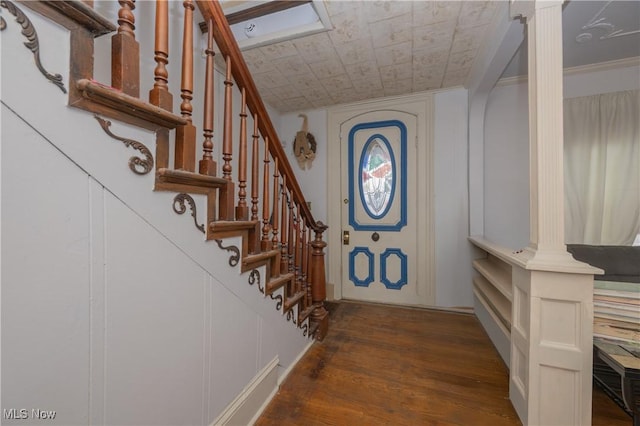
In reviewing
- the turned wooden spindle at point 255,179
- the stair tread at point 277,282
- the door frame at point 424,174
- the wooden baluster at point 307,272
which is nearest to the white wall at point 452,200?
the door frame at point 424,174

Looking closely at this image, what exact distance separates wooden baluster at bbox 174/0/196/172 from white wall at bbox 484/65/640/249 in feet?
9.56

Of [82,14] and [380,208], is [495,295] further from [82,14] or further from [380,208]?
[82,14]

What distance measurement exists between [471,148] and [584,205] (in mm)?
1094

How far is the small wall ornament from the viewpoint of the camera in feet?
10.9

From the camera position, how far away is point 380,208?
10.1ft

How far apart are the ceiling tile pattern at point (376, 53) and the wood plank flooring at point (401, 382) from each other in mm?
2447

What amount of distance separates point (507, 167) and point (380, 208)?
4.57ft

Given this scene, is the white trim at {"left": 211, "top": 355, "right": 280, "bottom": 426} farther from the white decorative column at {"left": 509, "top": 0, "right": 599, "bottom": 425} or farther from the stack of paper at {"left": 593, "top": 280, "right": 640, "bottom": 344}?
the stack of paper at {"left": 593, "top": 280, "right": 640, "bottom": 344}

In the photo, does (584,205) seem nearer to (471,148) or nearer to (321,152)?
(471,148)

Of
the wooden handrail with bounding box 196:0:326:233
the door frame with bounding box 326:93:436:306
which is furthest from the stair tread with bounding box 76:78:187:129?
the door frame with bounding box 326:93:436:306

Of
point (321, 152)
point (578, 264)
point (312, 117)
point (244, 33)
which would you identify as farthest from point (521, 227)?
point (244, 33)

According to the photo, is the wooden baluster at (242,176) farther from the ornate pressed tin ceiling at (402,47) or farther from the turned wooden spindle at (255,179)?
the ornate pressed tin ceiling at (402,47)

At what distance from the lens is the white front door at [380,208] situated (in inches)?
116

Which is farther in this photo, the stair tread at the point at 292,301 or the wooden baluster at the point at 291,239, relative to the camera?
the wooden baluster at the point at 291,239
